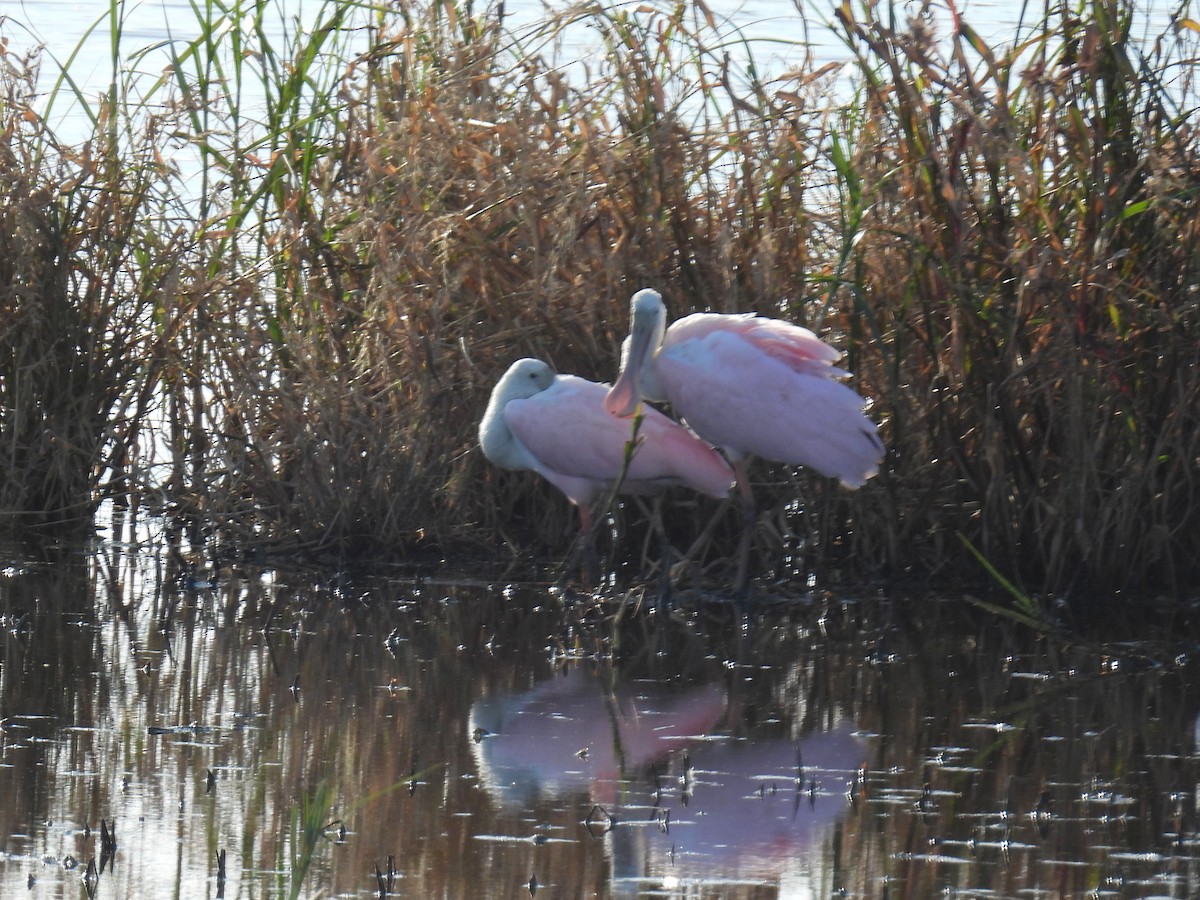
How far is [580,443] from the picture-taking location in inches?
291

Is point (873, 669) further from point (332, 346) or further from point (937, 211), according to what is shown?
point (332, 346)

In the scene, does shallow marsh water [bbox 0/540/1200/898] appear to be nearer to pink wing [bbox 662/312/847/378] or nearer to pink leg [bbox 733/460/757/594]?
pink leg [bbox 733/460/757/594]

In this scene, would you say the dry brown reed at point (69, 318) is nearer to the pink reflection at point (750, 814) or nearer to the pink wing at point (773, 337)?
the pink wing at point (773, 337)

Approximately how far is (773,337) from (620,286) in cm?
72

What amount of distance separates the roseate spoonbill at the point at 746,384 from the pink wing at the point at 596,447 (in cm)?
13

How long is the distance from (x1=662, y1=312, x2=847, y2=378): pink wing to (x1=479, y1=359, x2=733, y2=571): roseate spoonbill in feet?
1.15

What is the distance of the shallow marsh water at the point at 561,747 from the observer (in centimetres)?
429

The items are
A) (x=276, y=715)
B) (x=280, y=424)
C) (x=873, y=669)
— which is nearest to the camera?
(x=276, y=715)

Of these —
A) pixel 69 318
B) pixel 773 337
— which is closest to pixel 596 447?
pixel 773 337

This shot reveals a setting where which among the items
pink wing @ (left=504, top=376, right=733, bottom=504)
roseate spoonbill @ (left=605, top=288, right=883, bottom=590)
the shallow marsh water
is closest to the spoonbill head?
roseate spoonbill @ (left=605, top=288, right=883, bottom=590)

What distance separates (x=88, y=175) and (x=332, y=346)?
3.55 feet

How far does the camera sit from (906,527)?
7305 millimetres

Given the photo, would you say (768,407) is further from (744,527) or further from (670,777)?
(670,777)

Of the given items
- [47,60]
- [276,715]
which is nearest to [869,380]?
[276,715]
